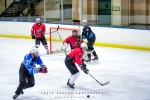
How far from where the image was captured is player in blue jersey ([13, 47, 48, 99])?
761 centimetres

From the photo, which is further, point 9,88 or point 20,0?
point 20,0

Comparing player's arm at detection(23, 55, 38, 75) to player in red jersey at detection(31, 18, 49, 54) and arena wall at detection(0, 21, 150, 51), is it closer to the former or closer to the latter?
player in red jersey at detection(31, 18, 49, 54)

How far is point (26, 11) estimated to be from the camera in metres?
17.9

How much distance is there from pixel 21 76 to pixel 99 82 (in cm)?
196

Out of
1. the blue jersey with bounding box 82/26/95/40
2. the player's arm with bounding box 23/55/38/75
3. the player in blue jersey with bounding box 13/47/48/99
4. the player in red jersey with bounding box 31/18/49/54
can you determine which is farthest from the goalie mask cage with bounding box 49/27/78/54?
the player's arm with bounding box 23/55/38/75

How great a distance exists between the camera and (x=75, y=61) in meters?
8.51

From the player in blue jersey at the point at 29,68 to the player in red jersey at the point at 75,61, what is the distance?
0.85 meters

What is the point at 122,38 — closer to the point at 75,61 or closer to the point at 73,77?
the point at 73,77

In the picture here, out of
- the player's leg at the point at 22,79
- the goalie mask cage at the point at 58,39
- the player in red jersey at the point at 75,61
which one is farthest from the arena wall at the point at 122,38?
the player's leg at the point at 22,79

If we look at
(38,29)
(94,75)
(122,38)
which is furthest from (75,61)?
(122,38)

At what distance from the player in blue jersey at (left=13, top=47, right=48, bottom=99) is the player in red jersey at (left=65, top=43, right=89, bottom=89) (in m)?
0.85

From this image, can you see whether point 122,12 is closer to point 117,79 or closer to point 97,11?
point 97,11

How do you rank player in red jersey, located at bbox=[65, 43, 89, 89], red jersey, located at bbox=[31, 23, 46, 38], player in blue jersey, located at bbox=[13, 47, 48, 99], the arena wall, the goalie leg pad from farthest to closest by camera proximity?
the arena wall
red jersey, located at bbox=[31, 23, 46, 38]
the goalie leg pad
player in red jersey, located at bbox=[65, 43, 89, 89]
player in blue jersey, located at bbox=[13, 47, 48, 99]

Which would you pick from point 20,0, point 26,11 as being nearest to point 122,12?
point 26,11
